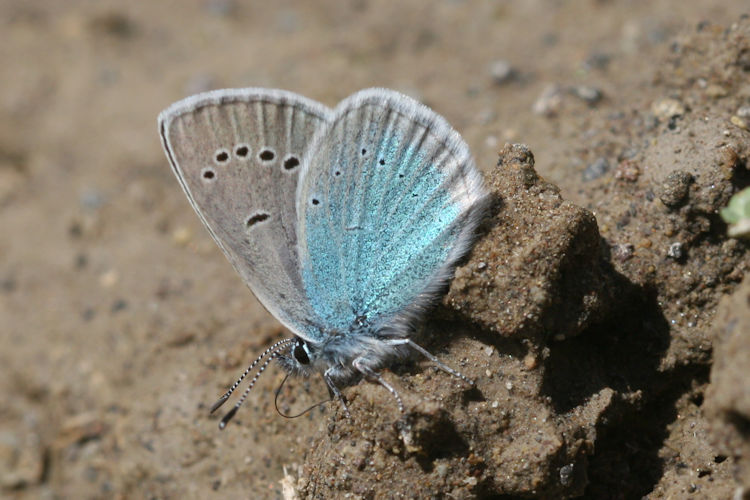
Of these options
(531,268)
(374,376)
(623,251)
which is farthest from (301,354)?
(623,251)

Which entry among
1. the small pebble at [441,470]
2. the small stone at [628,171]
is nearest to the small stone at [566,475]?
the small pebble at [441,470]

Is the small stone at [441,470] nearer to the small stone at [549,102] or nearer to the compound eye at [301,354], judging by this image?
the compound eye at [301,354]

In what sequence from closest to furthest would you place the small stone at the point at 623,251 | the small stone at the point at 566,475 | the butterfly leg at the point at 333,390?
1. the small stone at the point at 566,475
2. the butterfly leg at the point at 333,390
3. the small stone at the point at 623,251

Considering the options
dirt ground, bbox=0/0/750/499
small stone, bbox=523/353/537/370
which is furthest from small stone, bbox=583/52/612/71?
small stone, bbox=523/353/537/370

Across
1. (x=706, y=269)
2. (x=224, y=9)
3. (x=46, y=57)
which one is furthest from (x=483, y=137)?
(x=46, y=57)

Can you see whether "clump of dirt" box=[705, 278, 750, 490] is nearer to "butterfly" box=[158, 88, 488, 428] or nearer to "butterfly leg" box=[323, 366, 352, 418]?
"butterfly" box=[158, 88, 488, 428]

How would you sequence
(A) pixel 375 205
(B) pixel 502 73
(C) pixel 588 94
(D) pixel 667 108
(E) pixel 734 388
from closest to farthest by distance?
(E) pixel 734 388, (A) pixel 375 205, (D) pixel 667 108, (C) pixel 588 94, (B) pixel 502 73

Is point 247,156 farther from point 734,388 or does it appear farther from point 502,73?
point 502,73
